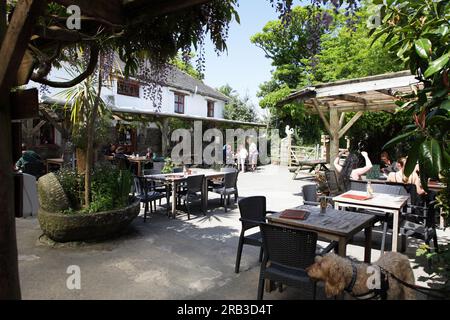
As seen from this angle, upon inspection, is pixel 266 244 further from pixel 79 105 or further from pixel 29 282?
pixel 79 105

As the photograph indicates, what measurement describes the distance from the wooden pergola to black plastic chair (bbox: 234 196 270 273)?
6.67 feet

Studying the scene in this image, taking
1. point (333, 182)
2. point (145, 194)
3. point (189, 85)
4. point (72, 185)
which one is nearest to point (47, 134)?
point (145, 194)

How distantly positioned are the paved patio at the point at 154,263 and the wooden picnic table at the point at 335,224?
2.14 feet

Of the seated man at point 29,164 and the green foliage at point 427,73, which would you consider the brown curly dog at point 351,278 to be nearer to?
the green foliage at point 427,73

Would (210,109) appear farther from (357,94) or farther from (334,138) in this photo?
(357,94)

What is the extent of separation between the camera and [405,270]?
2.56 m

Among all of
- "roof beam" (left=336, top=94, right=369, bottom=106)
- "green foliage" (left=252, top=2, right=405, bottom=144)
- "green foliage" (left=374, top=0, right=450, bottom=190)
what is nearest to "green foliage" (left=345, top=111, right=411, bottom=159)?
"green foliage" (left=252, top=2, right=405, bottom=144)

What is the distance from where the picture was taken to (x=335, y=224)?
3131 mm

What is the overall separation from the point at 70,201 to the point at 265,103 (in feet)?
45.3

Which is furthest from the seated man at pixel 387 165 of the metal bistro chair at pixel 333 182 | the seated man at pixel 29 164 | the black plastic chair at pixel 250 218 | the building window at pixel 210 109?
the building window at pixel 210 109

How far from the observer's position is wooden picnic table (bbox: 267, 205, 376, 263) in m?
2.89

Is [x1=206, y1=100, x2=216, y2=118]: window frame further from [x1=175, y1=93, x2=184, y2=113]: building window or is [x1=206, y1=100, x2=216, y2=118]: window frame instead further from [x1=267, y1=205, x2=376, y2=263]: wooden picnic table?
[x1=267, y1=205, x2=376, y2=263]: wooden picnic table

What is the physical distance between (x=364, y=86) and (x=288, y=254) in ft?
15.0
